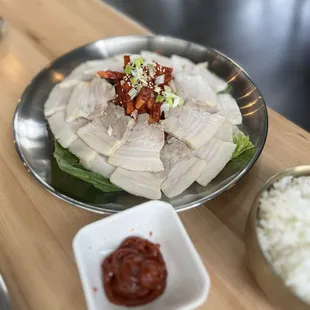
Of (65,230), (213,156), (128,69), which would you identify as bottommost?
(65,230)

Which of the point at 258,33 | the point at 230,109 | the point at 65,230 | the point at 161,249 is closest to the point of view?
the point at 161,249

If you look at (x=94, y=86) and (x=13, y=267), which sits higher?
(x=94, y=86)

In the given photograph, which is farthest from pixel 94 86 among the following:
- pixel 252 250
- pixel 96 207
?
pixel 252 250

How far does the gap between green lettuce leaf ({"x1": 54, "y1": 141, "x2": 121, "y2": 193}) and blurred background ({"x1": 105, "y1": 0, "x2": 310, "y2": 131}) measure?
42.1 inches

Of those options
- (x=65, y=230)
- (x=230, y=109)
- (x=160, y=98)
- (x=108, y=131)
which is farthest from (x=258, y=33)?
(x=65, y=230)

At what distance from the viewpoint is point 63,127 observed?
1145mm

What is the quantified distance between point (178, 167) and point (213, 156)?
0.31 ft

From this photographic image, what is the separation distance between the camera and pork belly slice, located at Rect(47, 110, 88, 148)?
112 centimetres

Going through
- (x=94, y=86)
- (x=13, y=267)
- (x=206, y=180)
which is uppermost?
(x=94, y=86)

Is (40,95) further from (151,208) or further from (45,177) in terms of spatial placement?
(151,208)

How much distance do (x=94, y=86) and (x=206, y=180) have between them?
1.40 feet

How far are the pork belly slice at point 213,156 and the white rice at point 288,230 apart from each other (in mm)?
242

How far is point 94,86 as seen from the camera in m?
1.20

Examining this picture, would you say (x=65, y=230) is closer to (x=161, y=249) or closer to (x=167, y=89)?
(x=161, y=249)
